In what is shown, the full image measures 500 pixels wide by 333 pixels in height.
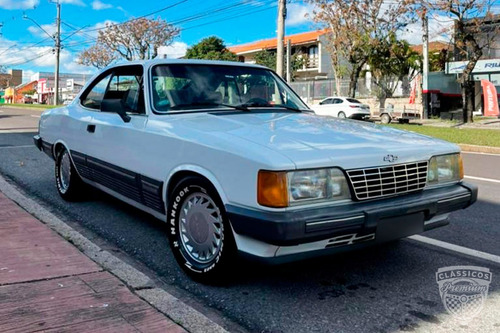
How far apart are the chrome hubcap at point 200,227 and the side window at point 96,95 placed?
216cm

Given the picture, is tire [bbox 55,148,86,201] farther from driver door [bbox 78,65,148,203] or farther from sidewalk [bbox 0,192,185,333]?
sidewalk [bbox 0,192,185,333]

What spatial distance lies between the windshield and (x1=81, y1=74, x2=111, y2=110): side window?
3.71 ft

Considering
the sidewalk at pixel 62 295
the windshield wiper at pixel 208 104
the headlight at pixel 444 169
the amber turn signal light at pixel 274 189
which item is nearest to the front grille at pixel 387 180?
the headlight at pixel 444 169

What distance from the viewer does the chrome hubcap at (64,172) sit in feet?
18.5

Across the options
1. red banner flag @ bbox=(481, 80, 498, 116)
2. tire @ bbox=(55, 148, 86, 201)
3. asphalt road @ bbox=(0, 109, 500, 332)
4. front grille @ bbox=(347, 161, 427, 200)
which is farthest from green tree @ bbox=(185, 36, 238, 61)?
front grille @ bbox=(347, 161, 427, 200)

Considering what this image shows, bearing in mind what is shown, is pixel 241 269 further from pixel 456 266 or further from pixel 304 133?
pixel 456 266

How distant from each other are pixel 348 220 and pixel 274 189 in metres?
0.49

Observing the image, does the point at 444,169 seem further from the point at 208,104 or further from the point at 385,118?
the point at 385,118

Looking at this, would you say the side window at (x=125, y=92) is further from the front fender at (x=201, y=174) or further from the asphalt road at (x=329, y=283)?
the asphalt road at (x=329, y=283)

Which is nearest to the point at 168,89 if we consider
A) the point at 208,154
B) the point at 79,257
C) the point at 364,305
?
the point at 208,154

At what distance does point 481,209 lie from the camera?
5.77 metres

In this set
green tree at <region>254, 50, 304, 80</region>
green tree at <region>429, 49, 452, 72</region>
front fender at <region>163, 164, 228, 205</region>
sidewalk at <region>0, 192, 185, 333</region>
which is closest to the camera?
sidewalk at <region>0, 192, 185, 333</region>

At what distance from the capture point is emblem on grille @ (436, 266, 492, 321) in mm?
3096

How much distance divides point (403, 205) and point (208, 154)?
4.33ft
